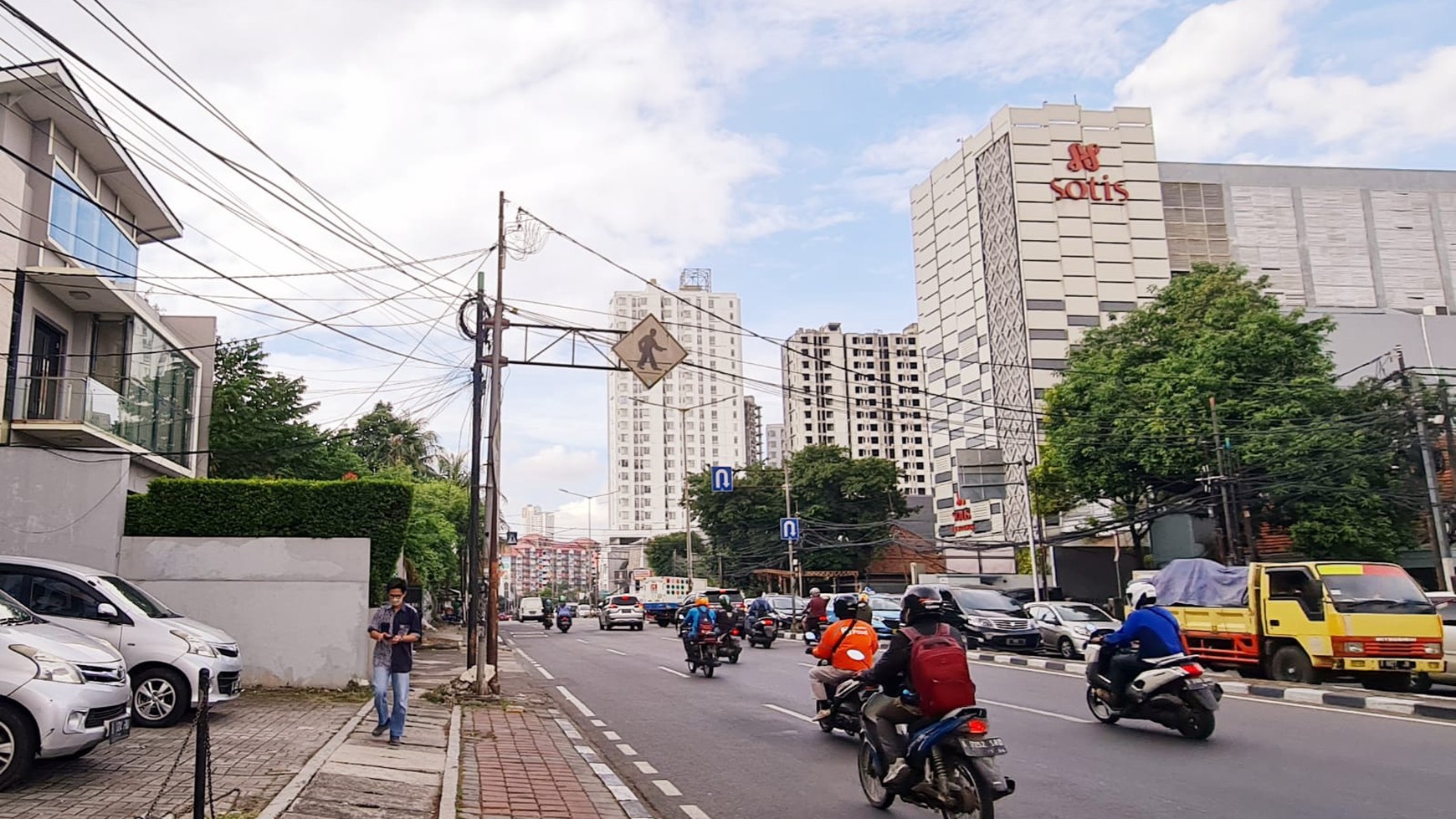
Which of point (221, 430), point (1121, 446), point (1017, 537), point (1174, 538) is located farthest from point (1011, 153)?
point (221, 430)

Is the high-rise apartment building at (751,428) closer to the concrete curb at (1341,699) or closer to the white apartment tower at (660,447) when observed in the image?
the white apartment tower at (660,447)

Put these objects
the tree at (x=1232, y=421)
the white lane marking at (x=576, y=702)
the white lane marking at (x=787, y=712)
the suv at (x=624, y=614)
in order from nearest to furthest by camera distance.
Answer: the white lane marking at (x=787, y=712), the white lane marking at (x=576, y=702), the tree at (x=1232, y=421), the suv at (x=624, y=614)

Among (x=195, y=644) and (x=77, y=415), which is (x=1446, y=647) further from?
(x=77, y=415)

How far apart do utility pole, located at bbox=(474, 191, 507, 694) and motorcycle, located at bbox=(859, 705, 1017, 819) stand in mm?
10706

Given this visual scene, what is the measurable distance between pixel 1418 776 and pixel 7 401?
21.2 metres

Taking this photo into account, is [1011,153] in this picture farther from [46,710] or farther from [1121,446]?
[46,710]

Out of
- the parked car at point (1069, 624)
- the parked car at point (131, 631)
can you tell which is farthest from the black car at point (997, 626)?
the parked car at point (131, 631)

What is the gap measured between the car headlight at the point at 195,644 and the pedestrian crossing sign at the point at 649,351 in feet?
24.2

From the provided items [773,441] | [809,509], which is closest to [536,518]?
[773,441]

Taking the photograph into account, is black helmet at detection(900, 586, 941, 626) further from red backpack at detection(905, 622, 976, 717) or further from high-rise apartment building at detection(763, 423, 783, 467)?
high-rise apartment building at detection(763, 423, 783, 467)

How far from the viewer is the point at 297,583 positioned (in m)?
17.1

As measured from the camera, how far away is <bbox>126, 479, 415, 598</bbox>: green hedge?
56.2ft

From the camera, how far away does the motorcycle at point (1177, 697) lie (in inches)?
440

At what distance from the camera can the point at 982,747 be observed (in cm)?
675
